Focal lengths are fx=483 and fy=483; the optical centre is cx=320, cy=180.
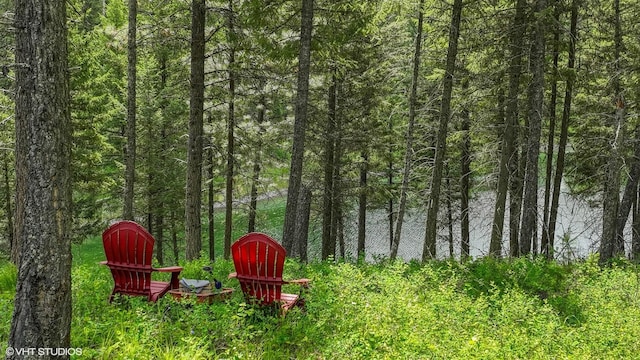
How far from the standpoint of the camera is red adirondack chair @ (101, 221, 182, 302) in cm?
615

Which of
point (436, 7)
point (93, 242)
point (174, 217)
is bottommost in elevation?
point (93, 242)

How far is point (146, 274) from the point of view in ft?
20.4

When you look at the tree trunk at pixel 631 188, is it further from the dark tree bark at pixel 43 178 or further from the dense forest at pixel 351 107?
the dark tree bark at pixel 43 178

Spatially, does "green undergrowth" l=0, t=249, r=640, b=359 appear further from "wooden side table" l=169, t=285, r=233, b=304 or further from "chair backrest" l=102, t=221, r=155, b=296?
"chair backrest" l=102, t=221, r=155, b=296

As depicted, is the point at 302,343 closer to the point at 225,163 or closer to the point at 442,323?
the point at 442,323

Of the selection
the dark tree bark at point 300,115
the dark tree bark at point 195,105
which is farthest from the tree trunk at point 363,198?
the dark tree bark at point 195,105

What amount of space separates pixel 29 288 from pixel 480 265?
7.95 m

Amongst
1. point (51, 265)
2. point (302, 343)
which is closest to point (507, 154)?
point (302, 343)

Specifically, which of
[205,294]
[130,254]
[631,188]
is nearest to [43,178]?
[130,254]

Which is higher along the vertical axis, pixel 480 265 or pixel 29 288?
pixel 29 288

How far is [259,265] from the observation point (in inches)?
231

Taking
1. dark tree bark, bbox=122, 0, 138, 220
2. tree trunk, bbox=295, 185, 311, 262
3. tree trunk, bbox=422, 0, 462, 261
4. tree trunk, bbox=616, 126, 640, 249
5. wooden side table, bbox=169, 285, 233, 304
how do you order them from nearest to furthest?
wooden side table, bbox=169, 285, 233, 304 → dark tree bark, bbox=122, 0, 138, 220 → tree trunk, bbox=295, 185, 311, 262 → tree trunk, bbox=422, 0, 462, 261 → tree trunk, bbox=616, 126, 640, 249

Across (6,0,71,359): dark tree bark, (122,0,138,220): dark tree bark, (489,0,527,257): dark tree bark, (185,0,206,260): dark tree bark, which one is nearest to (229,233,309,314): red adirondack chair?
(6,0,71,359): dark tree bark

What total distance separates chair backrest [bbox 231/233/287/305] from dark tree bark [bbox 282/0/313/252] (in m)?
3.52
